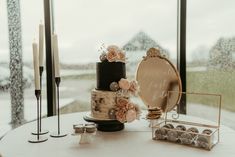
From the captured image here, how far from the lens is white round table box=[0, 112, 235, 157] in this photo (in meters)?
1.10

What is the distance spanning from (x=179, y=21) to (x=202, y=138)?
129 cm

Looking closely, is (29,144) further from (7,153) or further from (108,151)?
(108,151)

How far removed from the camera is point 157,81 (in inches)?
65.4

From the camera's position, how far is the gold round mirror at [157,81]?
5.27ft

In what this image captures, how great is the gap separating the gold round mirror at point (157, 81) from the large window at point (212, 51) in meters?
0.66

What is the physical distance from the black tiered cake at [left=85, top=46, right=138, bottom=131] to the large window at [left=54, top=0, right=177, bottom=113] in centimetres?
83

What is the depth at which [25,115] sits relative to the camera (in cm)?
235

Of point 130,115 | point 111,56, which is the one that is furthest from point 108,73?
point 130,115

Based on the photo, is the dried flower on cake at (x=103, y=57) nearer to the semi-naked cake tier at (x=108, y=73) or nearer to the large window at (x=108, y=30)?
the semi-naked cake tier at (x=108, y=73)

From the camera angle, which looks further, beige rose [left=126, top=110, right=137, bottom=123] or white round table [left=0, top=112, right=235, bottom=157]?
beige rose [left=126, top=110, right=137, bottom=123]

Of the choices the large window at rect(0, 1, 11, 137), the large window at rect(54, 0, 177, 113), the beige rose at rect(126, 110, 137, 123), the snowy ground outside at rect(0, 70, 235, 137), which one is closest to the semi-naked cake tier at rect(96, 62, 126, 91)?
the beige rose at rect(126, 110, 137, 123)

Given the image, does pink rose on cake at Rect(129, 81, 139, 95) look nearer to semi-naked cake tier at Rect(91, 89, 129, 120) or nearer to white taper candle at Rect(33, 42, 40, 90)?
semi-naked cake tier at Rect(91, 89, 129, 120)

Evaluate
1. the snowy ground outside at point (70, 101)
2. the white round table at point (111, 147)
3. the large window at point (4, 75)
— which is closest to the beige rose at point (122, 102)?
the white round table at point (111, 147)

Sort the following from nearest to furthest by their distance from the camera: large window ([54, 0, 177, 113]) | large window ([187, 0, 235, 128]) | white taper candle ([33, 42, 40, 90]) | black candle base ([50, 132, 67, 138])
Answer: white taper candle ([33, 42, 40, 90]) < black candle base ([50, 132, 67, 138]) < large window ([187, 0, 235, 128]) < large window ([54, 0, 177, 113])
